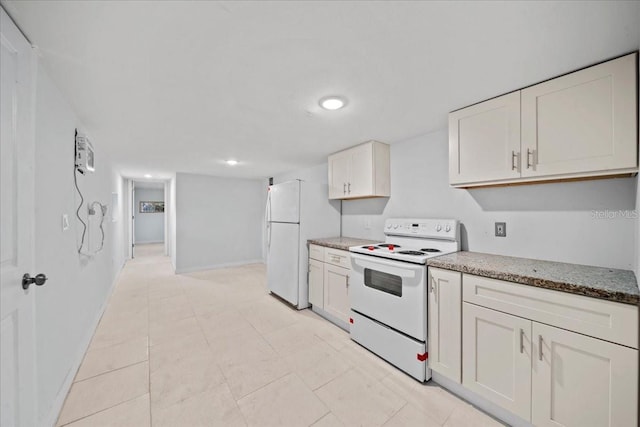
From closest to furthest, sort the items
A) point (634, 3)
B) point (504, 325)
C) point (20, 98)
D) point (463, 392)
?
point (634, 3)
point (20, 98)
point (504, 325)
point (463, 392)

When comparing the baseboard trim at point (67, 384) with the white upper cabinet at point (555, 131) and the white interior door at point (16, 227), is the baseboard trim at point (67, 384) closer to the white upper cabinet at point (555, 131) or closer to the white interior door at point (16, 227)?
the white interior door at point (16, 227)

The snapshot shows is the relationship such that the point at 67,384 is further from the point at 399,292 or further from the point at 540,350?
the point at 540,350

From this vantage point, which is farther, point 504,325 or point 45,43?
point 504,325

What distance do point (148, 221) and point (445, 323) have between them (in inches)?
443

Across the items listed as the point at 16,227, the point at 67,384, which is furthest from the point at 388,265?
the point at 67,384

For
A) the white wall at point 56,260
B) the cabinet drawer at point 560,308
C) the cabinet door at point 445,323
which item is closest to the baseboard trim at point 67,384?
the white wall at point 56,260

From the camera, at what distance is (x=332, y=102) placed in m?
1.91

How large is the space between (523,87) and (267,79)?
5.63ft

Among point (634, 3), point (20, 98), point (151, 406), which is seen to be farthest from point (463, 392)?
point (20, 98)

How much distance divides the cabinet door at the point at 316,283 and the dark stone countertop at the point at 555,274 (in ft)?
5.00

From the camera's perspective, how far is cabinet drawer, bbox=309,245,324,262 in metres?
3.10

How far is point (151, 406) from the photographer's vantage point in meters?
1.66

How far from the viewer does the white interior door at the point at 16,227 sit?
102 cm

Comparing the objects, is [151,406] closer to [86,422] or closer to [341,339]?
[86,422]
